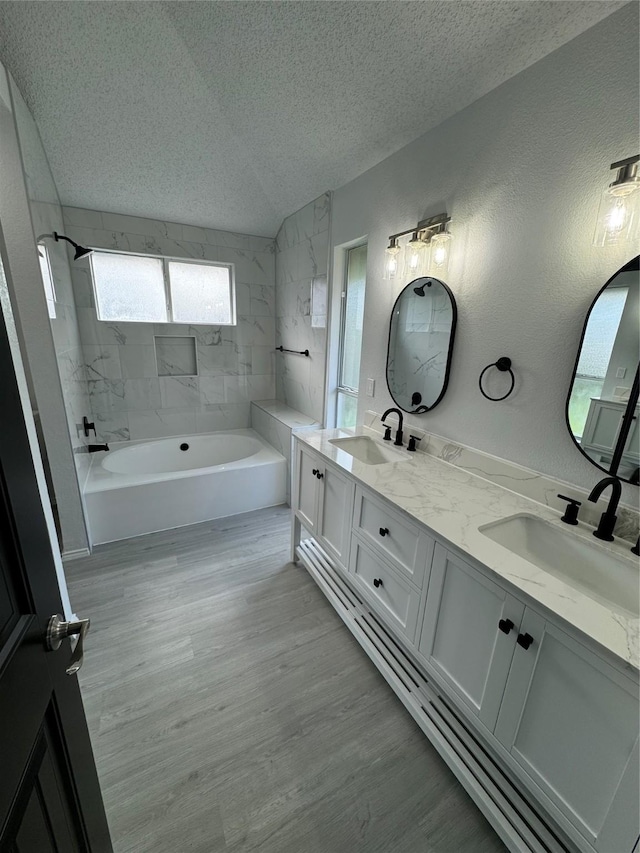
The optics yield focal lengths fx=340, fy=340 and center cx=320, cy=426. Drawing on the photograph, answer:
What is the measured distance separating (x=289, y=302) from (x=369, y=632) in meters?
2.88

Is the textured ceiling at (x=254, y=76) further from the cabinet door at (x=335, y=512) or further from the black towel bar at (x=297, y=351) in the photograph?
the cabinet door at (x=335, y=512)

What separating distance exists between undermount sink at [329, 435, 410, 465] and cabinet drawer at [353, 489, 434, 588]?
1.61ft

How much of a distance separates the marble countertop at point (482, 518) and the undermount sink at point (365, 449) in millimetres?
94

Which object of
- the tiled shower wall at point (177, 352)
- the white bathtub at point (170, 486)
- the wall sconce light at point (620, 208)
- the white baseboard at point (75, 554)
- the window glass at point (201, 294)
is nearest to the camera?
the wall sconce light at point (620, 208)

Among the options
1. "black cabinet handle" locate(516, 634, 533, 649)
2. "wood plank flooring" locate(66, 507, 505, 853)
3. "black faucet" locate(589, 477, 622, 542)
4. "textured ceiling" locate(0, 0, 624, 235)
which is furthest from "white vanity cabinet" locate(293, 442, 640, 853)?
"textured ceiling" locate(0, 0, 624, 235)

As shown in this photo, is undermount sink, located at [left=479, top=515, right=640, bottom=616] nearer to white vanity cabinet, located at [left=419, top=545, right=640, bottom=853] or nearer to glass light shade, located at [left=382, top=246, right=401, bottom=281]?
white vanity cabinet, located at [left=419, top=545, right=640, bottom=853]

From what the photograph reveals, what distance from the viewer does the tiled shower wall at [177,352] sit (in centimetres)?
299

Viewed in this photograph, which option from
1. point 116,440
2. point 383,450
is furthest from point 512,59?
point 116,440

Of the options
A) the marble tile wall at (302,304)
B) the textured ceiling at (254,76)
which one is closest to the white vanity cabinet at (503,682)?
the marble tile wall at (302,304)

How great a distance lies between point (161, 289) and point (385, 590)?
10.7 feet

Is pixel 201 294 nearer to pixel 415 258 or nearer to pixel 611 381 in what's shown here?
pixel 415 258

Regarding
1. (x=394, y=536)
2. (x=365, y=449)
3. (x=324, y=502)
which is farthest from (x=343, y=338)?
(x=394, y=536)

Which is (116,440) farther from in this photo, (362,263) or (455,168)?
(455,168)

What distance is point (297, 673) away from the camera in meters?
1.61
